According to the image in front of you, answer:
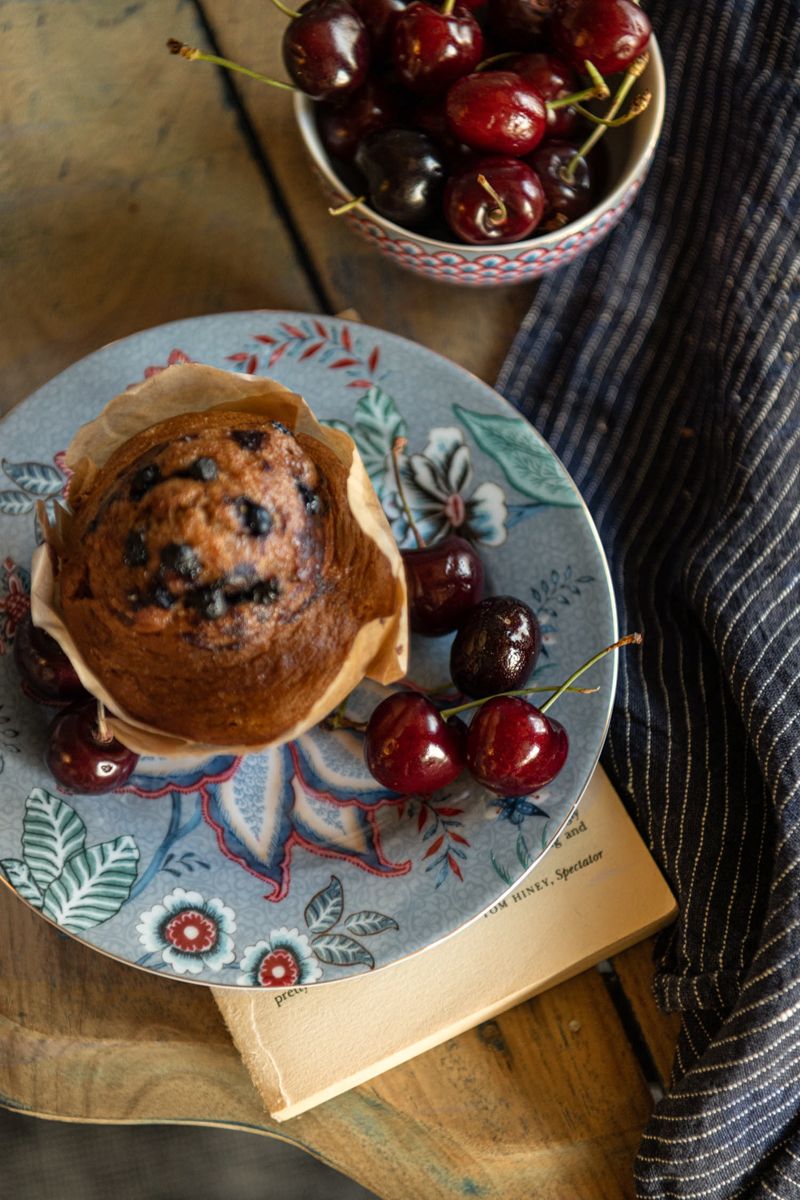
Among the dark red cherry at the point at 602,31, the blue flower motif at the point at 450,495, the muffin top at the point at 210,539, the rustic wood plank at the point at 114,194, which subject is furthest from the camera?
the rustic wood plank at the point at 114,194

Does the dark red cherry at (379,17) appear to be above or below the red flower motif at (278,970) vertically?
above

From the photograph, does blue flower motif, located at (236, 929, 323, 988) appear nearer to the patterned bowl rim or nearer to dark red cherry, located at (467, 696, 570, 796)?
dark red cherry, located at (467, 696, 570, 796)

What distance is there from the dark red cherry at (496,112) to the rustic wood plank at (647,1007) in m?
0.97

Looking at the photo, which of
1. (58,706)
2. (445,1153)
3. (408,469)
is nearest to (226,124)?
(408,469)

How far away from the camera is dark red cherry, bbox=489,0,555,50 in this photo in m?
1.27

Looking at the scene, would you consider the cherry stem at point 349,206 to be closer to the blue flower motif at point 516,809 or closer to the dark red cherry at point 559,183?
the dark red cherry at point 559,183

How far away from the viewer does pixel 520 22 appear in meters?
1.28

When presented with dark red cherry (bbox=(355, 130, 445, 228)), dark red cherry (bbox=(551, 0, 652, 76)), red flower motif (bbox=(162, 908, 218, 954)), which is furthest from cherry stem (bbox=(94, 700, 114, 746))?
dark red cherry (bbox=(551, 0, 652, 76))

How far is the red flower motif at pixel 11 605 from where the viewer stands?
1.28 metres

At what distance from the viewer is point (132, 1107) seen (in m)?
1.28

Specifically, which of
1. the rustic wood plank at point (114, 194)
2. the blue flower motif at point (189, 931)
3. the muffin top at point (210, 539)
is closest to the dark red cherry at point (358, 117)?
the rustic wood plank at point (114, 194)

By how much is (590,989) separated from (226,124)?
1272 mm

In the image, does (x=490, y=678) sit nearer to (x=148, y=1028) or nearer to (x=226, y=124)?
(x=148, y=1028)

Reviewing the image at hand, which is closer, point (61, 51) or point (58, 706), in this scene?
point (58, 706)
